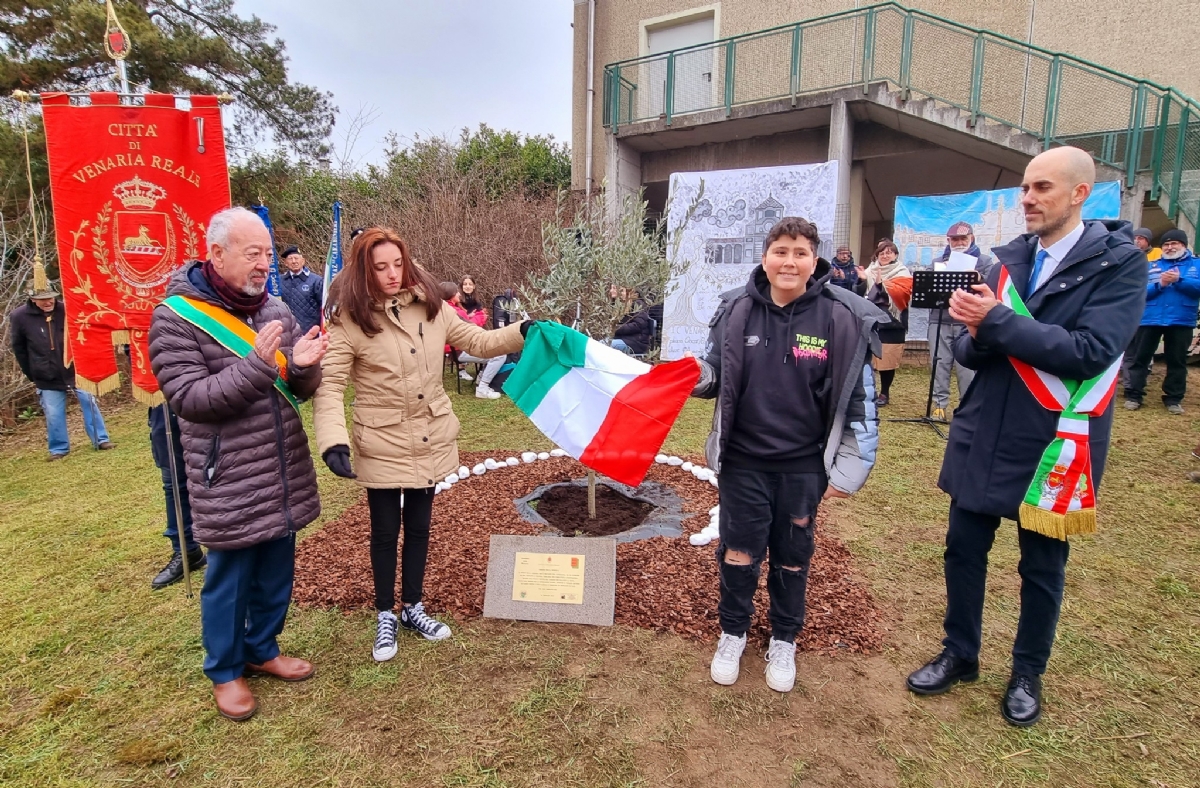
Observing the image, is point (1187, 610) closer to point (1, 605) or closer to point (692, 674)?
point (692, 674)

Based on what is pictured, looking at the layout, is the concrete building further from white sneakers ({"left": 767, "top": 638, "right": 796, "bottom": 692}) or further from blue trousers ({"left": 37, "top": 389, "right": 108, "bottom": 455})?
white sneakers ({"left": 767, "top": 638, "right": 796, "bottom": 692})

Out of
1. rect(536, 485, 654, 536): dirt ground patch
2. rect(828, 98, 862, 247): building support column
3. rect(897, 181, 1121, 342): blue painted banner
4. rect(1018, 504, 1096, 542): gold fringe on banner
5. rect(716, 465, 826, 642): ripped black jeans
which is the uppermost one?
rect(828, 98, 862, 247): building support column

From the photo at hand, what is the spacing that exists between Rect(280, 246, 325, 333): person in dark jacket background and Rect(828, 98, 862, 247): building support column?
8.94 meters

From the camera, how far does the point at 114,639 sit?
3.50 meters

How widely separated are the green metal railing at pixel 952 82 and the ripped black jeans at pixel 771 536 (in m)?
11.2

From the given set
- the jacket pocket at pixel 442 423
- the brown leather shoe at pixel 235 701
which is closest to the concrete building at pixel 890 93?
the jacket pocket at pixel 442 423

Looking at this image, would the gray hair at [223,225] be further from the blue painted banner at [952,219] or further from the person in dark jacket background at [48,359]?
the blue painted banner at [952,219]

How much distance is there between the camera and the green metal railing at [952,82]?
10031 millimetres

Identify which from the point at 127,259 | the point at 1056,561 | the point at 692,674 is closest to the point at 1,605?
the point at 127,259

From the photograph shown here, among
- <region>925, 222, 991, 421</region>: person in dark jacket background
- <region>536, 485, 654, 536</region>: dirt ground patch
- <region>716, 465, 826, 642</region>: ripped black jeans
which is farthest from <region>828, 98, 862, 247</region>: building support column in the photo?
<region>716, 465, 826, 642</region>: ripped black jeans

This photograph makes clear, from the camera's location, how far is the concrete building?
10531 millimetres

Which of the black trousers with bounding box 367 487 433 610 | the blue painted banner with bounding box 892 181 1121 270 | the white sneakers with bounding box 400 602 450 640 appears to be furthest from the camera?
the blue painted banner with bounding box 892 181 1121 270

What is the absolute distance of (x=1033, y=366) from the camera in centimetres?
250

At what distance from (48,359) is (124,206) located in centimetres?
570
